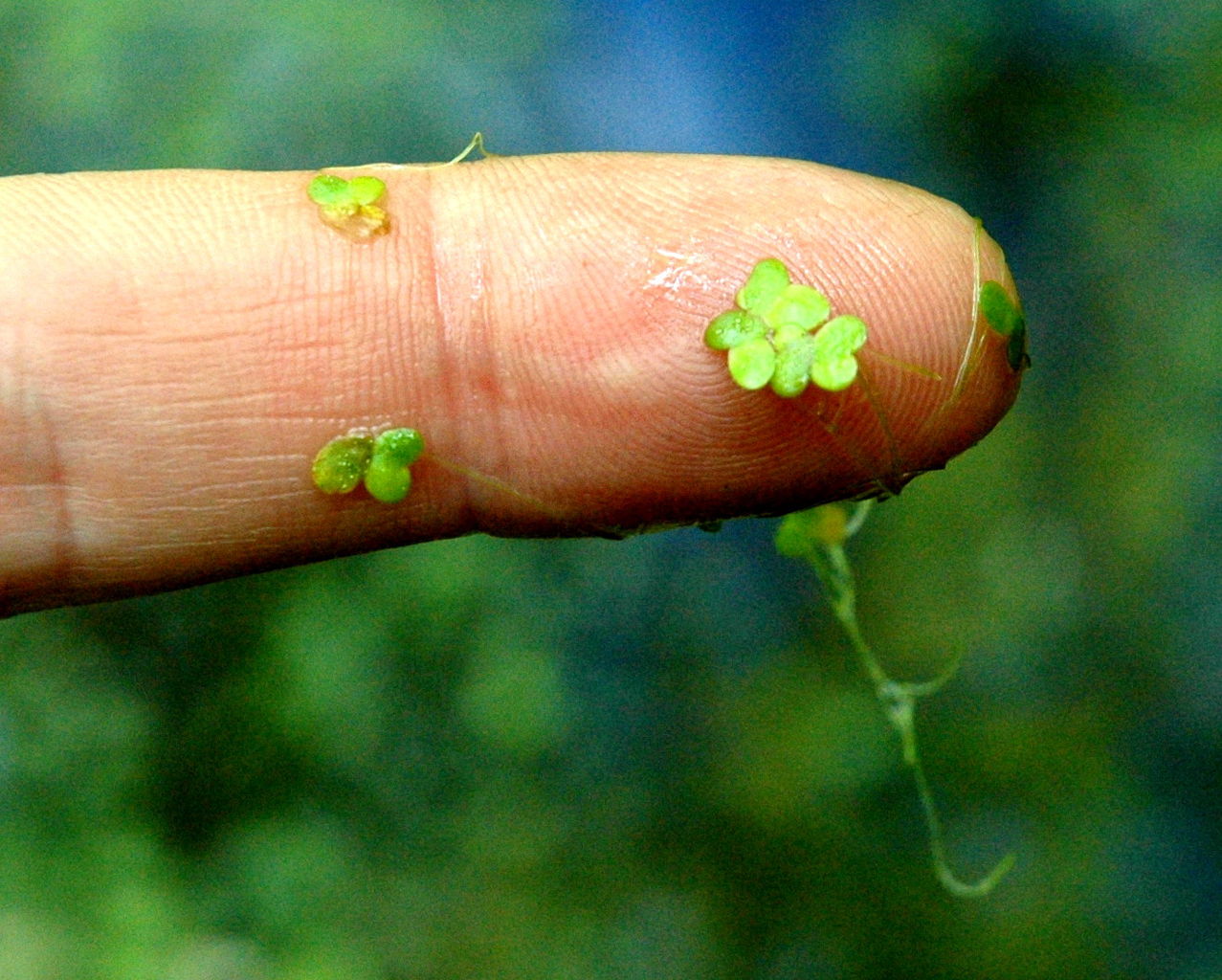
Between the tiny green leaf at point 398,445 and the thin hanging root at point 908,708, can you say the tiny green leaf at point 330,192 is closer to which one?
the tiny green leaf at point 398,445

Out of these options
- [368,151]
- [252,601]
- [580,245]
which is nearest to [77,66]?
[368,151]

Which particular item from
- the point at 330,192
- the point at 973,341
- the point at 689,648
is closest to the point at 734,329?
the point at 973,341

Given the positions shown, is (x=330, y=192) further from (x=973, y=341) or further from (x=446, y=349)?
(x=973, y=341)

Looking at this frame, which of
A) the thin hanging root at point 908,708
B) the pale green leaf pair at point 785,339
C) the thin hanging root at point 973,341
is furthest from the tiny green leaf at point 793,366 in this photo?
the thin hanging root at point 908,708

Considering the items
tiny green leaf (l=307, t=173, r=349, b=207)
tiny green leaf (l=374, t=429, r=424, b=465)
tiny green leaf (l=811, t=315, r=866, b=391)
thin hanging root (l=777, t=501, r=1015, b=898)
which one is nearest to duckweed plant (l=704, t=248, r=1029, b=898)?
tiny green leaf (l=811, t=315, r=866, b=391)

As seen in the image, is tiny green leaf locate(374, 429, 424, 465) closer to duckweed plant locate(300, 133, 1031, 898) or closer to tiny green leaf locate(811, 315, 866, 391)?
duckweed plant locate(300, 133, 1031, 898)

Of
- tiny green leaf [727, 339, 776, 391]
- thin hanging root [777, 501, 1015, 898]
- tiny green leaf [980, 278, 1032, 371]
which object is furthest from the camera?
thin hanging root [777, 501, 1015, 898]

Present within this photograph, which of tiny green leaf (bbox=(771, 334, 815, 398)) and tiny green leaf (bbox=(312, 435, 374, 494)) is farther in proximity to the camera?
tiny green leaf (bbox=(312, 435, 374, 494))
